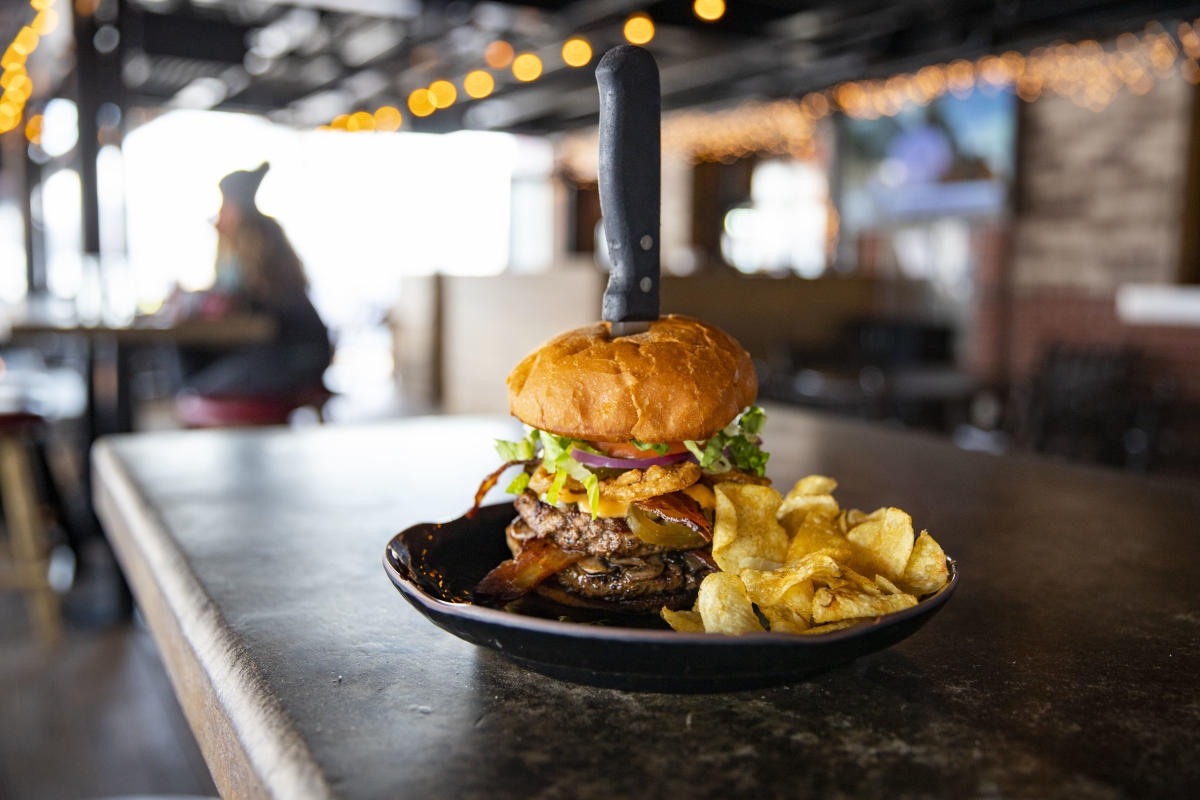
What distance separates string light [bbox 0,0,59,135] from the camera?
6.37m

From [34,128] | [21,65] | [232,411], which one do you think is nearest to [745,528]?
[232,411]

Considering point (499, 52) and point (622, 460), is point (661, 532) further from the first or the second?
point (499, 52)

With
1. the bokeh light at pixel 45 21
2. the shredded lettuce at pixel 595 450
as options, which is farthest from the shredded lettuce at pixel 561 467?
the bokeh light at pixel 45 21

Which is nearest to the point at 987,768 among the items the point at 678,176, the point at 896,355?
the point at 896,355

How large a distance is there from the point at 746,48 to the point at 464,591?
7353 mm

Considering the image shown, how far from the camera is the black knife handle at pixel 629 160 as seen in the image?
2.39 ft

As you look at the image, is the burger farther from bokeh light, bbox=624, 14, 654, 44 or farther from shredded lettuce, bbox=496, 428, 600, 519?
bokeh light, bbox=624, 14, 654, 44

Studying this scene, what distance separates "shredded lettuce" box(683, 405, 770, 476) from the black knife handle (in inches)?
6.0

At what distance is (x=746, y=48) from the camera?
7414 millimetres

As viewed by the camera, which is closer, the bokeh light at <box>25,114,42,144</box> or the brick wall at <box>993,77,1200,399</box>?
the brick wall at <box>993,77,1200,399</box>

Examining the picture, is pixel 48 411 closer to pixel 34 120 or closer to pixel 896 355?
pixel 896 355

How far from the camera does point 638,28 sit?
19.7 feet

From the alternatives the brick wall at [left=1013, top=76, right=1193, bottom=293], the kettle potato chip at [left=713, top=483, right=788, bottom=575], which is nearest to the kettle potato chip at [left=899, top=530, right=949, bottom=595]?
the kettle potato chip at [left=713, top=483, right=788, bottom=575]

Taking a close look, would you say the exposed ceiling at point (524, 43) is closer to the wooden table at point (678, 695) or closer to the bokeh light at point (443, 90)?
the bokeh light at point (443, 90)
